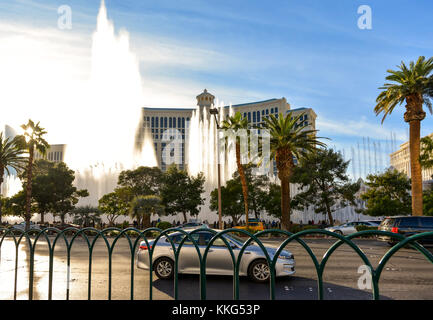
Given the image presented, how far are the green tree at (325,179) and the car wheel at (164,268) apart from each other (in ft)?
115

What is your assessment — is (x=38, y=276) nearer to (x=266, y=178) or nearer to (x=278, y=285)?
(x=278, y=285)

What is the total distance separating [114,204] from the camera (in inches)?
1903

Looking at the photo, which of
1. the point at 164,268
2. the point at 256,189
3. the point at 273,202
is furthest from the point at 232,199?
the point at 164,268

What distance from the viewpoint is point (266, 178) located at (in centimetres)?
5103

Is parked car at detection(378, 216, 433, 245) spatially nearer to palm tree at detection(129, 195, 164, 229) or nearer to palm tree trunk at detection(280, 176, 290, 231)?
palm tree trunk at detection(280, 176, 290, 231)

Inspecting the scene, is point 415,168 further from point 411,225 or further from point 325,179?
point 325,179

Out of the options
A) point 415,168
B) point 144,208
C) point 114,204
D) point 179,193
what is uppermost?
Result: point 415,168

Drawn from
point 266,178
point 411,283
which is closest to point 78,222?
point 266,178

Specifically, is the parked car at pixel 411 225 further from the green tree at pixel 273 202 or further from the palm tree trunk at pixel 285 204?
the green tree at pixel 273 202

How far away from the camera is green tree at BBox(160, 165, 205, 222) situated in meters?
50.9

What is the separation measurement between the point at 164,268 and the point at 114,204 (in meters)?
40.5

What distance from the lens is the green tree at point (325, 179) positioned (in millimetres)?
43219

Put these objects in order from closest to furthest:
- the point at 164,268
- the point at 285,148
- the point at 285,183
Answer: the point at 164,268
the point at 285,183
the point at 285,148
